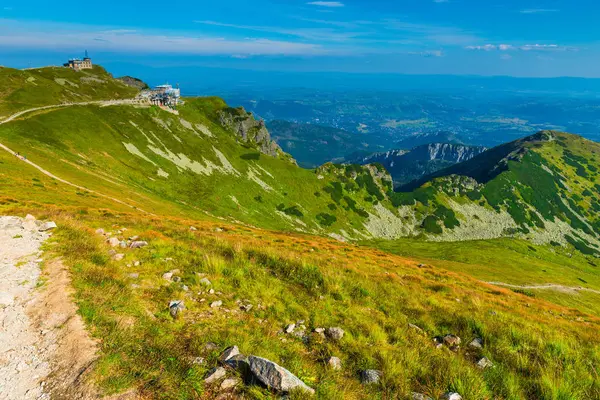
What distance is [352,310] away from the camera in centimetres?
1402

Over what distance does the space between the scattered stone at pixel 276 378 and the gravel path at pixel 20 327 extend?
5.16 m

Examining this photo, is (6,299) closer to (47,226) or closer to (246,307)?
(246,307)

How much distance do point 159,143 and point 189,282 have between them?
126095mm

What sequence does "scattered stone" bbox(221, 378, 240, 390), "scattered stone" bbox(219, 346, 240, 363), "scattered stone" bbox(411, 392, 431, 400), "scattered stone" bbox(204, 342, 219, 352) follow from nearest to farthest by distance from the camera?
1. "scattered stone" bbox(221, 378, 240, 390)
2. "scattered stone" bbox(411, 392, 431, 400)
3. "scattered stone" bbox(219, 346, 240, 363)
4. "scattered stone" bbox(204, 342, 219, 352)

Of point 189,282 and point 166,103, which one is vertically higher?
point 166,103

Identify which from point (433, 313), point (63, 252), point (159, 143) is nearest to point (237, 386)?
point (433, 313)

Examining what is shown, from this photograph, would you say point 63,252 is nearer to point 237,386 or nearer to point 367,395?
point 237,386

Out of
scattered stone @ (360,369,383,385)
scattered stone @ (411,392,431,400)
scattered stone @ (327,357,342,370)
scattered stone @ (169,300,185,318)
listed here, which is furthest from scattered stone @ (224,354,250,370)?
scattered stone @ (411,392,431,400)

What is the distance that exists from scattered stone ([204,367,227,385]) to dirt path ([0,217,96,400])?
2.66 metres

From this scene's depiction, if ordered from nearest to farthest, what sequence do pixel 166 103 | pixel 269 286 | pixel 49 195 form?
pixel 269 286, pixel 49 195, pixel 166 103

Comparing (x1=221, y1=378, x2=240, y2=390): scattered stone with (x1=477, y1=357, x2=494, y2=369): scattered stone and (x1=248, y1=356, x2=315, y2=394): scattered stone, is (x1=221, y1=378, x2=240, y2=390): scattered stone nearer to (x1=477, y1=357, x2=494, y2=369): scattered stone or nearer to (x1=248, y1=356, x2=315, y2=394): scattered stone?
(x1=248, y1=356, x2=315, y2=394): scattered stone

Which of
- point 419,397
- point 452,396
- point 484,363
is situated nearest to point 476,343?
point 484,363

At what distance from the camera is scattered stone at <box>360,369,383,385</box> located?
361 inches

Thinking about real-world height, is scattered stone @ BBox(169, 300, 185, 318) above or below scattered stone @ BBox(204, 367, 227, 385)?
below
